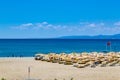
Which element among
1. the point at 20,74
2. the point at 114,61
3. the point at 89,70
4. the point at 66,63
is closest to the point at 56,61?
the point at 66,63

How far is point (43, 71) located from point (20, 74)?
2.46 meters

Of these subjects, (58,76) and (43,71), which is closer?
(58,76)

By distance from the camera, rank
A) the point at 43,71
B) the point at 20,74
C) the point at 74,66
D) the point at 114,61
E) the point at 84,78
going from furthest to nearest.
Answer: the point at 114,61 → the point at 74,66 → the point at 43,71 → the point at 20,74 → the point at 84,78

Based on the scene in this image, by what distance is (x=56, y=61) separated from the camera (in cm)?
3612

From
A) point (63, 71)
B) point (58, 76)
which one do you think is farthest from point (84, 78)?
point (63, 71)

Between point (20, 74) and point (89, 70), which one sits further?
point (89, 70)

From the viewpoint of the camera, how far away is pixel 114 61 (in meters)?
34.7

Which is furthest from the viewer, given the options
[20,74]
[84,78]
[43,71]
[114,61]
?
[114,61]

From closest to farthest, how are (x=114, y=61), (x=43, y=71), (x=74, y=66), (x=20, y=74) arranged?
(x=20, y=74), (x=43, y=71), (x=74, y=66), (x=114, y=61)

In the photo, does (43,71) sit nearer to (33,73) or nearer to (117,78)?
(33,73)

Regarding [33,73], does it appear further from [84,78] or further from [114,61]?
[114,61]

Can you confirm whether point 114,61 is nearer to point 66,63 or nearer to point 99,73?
point 66,63

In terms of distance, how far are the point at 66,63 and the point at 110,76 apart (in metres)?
8.83

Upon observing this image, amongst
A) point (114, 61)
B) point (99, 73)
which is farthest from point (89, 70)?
point (114, 61)
